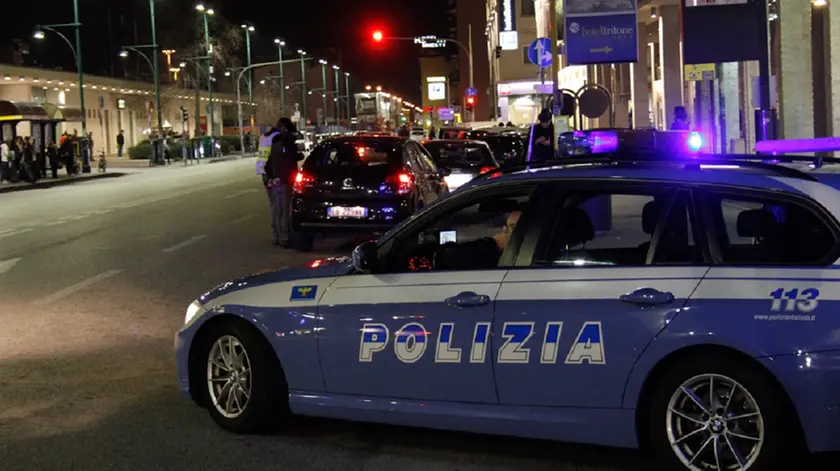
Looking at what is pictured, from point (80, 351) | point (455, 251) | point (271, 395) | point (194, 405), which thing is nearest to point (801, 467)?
point (455, 251)

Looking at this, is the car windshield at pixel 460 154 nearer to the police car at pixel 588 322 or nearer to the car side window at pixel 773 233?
the police car at pixel 588 322

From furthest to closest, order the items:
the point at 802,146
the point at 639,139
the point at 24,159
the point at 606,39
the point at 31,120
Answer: the point at 31,120 → the point at 24,159 → the point at 606,39 → the point at 639,139 → the point at 802,146

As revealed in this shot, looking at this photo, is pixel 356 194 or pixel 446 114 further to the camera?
pixel 446 114

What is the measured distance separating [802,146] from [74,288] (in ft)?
27.8

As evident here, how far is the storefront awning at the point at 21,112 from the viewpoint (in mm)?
37844

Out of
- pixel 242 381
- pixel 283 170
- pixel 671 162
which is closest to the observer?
pixel 671 162

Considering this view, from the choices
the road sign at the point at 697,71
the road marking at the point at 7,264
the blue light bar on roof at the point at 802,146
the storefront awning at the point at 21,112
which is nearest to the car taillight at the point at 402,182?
the road marking at the point at 7,264

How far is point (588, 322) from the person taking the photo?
486cm

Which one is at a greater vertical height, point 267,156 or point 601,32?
point 601,32

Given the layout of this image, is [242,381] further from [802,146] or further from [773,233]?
[802,146]

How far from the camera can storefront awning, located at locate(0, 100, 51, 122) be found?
37844 millimetres

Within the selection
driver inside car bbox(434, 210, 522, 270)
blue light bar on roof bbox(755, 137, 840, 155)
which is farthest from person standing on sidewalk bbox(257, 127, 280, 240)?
driver inside car bbox(434, 210, 522, 270)

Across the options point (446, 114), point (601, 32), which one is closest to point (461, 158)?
point (601, 32)

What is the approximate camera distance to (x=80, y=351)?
333 inches
